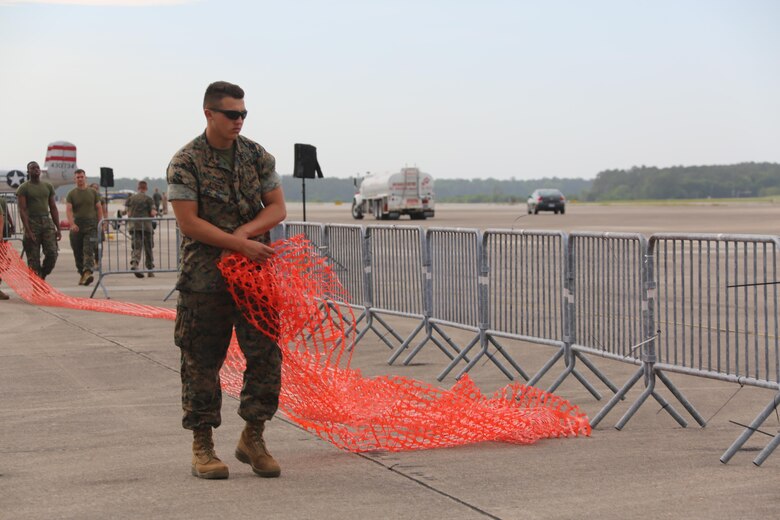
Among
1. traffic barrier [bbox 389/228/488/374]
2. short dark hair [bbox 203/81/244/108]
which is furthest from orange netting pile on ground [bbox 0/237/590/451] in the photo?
traffic barrier [bbox 389/228/488/374]

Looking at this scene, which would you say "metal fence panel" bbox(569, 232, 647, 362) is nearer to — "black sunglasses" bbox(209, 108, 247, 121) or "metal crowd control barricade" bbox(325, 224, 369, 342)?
"black sunglasses" bbox(209, 108, 247, 121)

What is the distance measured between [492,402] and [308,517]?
297 cm

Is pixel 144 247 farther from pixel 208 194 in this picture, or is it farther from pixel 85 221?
pixel 208 194

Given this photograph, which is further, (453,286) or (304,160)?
(304,160)

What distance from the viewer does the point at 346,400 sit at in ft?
25.7

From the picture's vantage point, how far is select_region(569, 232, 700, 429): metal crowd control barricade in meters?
7.89

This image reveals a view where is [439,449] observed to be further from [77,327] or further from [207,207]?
[77,327]

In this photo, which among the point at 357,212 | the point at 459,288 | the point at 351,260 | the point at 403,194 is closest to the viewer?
the point at 459,288

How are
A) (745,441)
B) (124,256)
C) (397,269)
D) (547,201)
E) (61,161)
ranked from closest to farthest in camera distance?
(745,441), (397,269), (124,256), (547,201), (61,161)

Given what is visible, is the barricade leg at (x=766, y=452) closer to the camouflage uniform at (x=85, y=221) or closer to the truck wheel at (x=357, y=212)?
the camouflage uniform at (x=85, y=221)

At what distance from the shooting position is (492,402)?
27.1 feet

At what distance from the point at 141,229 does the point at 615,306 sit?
15427 mm

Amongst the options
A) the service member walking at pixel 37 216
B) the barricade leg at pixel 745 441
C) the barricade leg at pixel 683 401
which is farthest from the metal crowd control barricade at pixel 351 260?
the service member walking at pixel 37 216

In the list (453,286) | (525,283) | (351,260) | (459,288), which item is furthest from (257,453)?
(351,260)
